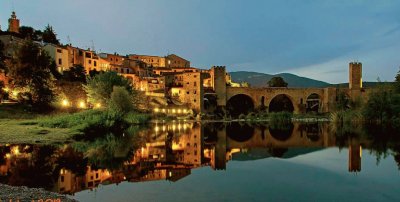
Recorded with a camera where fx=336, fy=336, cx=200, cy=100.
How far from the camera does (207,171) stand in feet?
34.1

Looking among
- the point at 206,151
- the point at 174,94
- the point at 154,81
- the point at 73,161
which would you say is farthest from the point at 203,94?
the point at 73,161

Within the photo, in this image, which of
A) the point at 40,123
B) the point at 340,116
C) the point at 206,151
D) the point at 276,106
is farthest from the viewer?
the point at 276,106

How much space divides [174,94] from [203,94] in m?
4.46

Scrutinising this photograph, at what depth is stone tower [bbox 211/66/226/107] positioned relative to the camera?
48.2 m

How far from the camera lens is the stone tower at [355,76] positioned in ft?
162

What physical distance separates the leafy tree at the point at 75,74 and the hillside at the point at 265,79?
339ft

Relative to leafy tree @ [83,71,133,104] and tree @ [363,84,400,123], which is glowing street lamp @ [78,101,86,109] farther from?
tree @ [363,84,400,123]

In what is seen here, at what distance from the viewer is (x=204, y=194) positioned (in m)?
7.43

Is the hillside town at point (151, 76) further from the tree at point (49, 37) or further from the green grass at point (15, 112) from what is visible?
the green grass at point (15, 112)

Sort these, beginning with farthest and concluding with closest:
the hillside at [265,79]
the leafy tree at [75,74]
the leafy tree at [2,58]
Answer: the hillside at [265,79] < the leafy tree at [75,74] < the leafy tree at [2,58]

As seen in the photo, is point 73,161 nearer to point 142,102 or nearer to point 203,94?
point 142,102

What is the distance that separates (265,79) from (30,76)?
129492mm

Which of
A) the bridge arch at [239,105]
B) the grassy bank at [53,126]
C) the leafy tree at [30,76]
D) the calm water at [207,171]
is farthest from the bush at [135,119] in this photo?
the bridge arch at [239,105]

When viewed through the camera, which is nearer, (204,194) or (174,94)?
(204,194)
